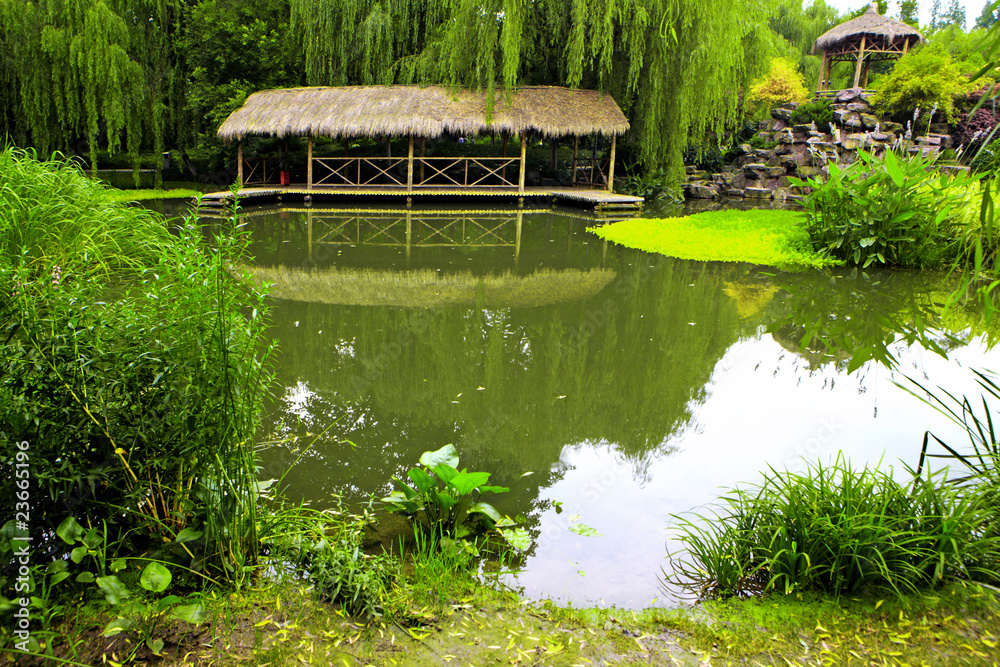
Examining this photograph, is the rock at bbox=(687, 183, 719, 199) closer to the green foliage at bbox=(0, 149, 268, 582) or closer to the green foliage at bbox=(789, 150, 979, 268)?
the green foliage at bbox=(789, 150, 979, 268)

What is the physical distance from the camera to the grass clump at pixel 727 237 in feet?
32.0

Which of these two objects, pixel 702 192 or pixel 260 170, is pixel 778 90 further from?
pixel 260 170

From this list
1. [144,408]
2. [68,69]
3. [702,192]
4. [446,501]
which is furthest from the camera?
[702,192]

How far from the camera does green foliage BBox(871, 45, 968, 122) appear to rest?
20047 mm

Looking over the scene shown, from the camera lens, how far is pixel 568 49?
17078mm

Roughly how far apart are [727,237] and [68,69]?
14310 millimetres

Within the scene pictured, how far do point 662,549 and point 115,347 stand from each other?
2.25m

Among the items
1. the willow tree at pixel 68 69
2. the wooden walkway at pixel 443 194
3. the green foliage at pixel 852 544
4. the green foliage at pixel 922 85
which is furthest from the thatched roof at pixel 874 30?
the green foliage at pixel 852 544

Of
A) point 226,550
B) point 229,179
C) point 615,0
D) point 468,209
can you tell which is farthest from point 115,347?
point 229,179

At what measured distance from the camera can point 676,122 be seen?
55.8ft

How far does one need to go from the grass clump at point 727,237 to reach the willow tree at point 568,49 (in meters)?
3.99

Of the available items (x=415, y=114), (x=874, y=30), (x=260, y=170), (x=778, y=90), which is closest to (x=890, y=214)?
(x=415, y=114)

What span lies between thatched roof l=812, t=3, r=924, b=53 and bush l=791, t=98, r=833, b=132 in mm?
4346

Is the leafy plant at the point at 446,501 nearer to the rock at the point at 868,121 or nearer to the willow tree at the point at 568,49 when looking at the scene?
the willow tree at the point at 568,49
